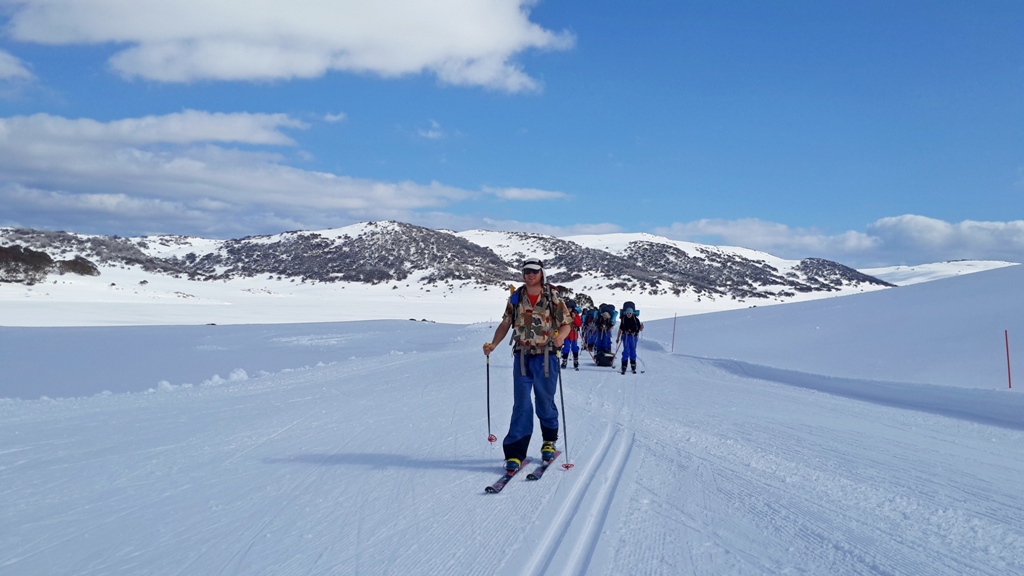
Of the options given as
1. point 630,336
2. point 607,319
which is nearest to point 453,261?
point 607,319

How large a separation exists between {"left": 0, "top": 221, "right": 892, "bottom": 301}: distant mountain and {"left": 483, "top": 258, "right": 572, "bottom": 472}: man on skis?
231 feet

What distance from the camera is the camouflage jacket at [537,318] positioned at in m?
6.52

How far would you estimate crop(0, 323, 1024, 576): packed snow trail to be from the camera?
4.26 meters

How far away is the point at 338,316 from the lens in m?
48.9

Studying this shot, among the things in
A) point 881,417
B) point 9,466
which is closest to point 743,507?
point 881,417

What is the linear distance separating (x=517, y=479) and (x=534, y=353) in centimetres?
119

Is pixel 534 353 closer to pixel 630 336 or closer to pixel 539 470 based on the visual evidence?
pixel 539 470

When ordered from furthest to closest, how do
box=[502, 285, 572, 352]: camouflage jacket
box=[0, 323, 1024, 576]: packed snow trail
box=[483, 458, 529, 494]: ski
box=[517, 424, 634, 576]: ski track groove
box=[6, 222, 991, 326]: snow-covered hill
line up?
box=[6, 222, 991, 326]: snow-covered hill, box=[502, 285, 572, 352]: camouflage jacket, box=[483, 458, 529, 494]: ski, box=[0, 323, 1024, 576]: packed snow trail, box=[517, 424, 634, 576]: ski track groove

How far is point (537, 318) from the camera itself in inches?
258

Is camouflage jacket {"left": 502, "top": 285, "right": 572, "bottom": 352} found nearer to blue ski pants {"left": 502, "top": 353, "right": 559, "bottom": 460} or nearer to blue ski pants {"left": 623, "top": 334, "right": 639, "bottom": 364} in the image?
blue ski pants {"left": 502, "top": 353, "right": 559, "bottom": 460}

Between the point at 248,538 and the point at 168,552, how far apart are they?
0.50m

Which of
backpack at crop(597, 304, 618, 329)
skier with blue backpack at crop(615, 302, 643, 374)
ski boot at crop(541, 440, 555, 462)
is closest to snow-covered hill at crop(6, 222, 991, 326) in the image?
backpack at crop(597, 304, 618, 329)

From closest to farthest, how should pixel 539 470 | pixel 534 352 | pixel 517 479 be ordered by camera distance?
pixel 517 479 → pixel 539 470 → pixel 534 352

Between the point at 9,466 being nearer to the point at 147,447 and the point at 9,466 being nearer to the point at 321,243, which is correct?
the point at 147,447
